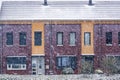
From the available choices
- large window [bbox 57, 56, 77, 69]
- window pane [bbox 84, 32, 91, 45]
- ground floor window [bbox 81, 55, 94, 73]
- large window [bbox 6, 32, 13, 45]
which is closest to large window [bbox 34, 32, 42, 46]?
large window [bbox 6, 32, 13, 45]

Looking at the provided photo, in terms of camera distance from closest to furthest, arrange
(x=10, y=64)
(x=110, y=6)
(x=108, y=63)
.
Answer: (x=108, y=63) < (x=10, y=64) < (x=110, y=6)

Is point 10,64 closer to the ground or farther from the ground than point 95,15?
closer to the ground

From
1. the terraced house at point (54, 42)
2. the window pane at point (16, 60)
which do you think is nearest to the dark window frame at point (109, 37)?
the terraced house at point (54, 42)

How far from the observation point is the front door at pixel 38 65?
171ft

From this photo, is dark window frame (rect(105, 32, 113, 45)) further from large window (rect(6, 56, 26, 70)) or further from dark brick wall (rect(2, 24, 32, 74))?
large window (rect(6, 56, 26, 70))

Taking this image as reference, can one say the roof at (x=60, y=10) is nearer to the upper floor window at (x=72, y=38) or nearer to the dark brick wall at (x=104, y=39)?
the dark brick wall at (x=104, y=39)

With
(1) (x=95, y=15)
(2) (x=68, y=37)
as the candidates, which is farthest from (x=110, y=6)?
(2) (x=68, y=37)

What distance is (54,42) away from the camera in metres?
52.2

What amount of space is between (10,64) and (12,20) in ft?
15.5

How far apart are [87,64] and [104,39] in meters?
4.92

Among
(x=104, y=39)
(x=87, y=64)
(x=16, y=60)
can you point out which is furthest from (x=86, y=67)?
(x=16, y=60)

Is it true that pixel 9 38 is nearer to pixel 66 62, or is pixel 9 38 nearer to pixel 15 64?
pixel 15 64

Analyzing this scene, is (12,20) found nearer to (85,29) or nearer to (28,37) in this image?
(28,37)

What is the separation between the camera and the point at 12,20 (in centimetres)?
5228
